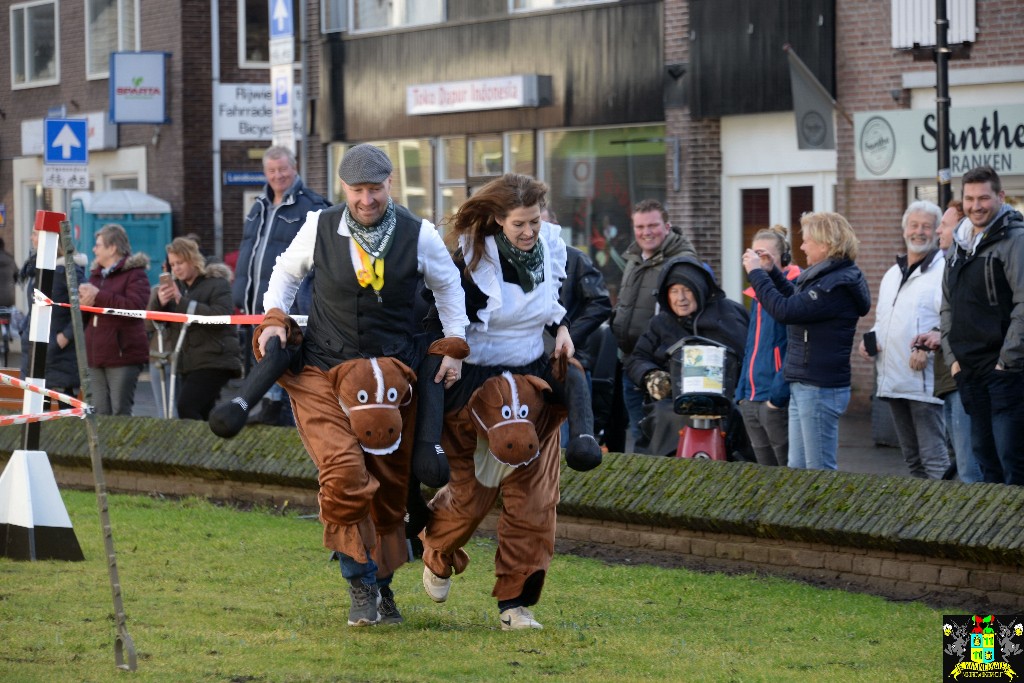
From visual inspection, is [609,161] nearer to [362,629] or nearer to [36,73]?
[362,629]

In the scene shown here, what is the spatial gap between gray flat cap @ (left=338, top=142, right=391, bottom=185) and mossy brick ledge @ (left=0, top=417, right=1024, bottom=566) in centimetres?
260

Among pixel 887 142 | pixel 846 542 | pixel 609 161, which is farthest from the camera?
pixel 609 161

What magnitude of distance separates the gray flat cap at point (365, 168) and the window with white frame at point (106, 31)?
28.4 m

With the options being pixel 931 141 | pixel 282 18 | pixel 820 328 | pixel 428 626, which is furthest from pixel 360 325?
pixel 931 141

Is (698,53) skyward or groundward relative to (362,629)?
skyward

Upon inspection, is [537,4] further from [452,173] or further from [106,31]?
[106,31]

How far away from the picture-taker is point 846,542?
7949mm

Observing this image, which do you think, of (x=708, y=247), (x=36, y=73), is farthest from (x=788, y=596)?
(x=36, y=73)

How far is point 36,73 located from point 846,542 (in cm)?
3164

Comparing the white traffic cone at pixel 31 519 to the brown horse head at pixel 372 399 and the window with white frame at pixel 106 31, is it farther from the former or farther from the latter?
the window with white frame at pixel 106 31

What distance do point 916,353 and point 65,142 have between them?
38.6 feet

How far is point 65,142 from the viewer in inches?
758

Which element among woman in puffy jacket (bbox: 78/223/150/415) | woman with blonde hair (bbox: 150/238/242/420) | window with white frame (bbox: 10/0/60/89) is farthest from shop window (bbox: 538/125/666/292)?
window with white frame (bbox: 10/0/60/89)

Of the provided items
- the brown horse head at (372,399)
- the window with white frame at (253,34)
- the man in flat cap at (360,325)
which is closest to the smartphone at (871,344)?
the man in flat cap at (360,325)
